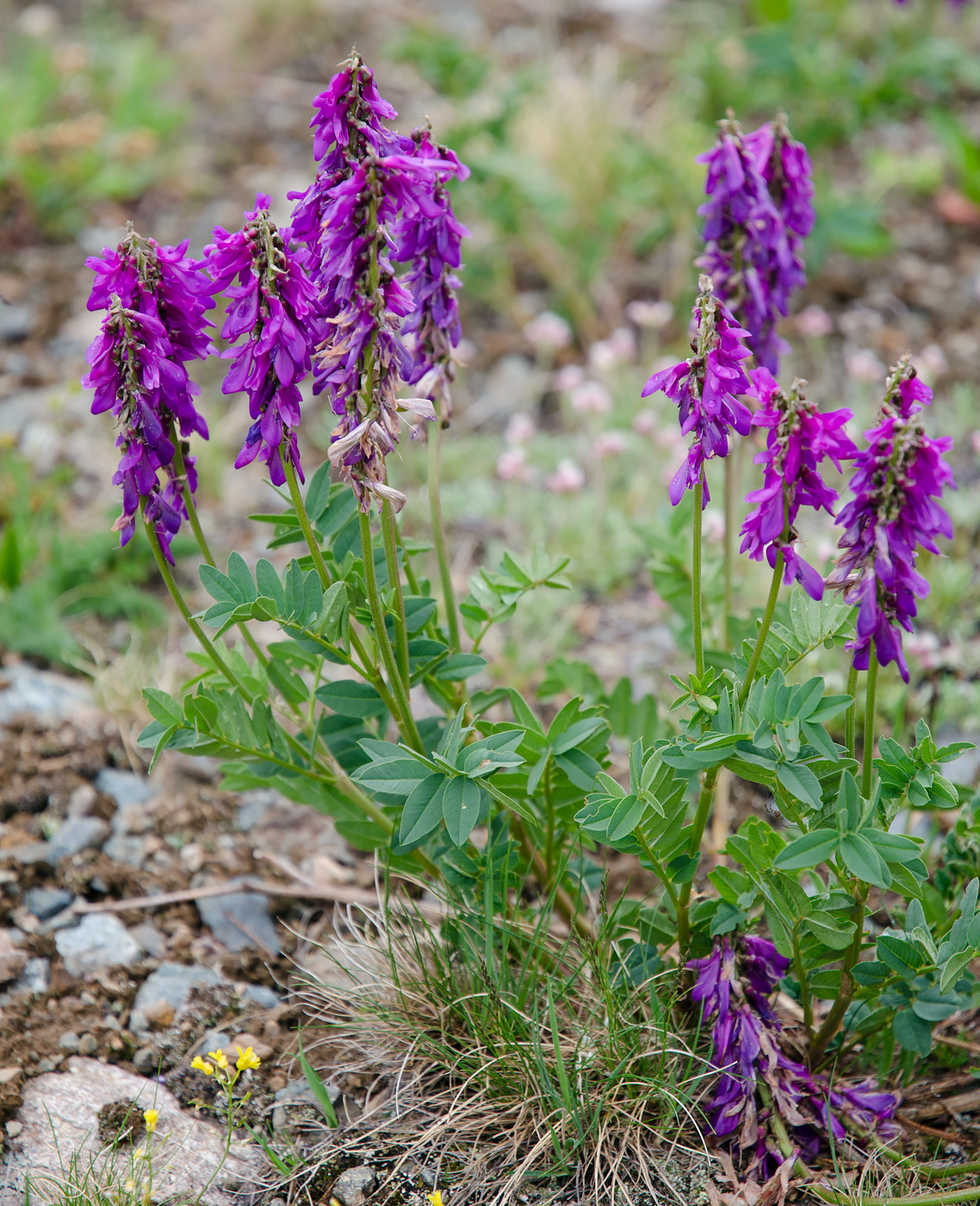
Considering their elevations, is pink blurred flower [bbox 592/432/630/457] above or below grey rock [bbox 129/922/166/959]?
above

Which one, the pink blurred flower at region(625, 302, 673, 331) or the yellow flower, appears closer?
the yellow flower

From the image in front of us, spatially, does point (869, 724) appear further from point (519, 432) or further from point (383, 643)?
point (519, 432)

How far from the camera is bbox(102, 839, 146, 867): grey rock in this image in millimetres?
3168

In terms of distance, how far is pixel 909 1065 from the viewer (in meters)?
2.44

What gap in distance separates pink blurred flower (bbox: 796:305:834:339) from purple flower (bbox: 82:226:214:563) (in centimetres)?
345

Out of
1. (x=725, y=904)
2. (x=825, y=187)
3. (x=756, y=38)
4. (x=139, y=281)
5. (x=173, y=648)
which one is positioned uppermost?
(x=756, y=38)

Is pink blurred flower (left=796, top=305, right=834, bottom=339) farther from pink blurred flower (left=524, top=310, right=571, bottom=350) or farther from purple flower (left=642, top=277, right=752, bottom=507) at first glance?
purple flower (left=642, top=277, right=752, bottom=507)

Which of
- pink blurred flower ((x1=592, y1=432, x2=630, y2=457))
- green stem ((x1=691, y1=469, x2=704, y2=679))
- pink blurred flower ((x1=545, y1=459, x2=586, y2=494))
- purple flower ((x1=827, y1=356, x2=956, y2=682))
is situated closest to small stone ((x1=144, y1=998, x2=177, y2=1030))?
green stem ((x1=691, y1=469, x2=704, y2=679))

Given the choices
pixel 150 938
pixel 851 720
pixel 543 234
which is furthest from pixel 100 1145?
pixel 543 234

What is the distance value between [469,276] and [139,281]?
3.69 metres

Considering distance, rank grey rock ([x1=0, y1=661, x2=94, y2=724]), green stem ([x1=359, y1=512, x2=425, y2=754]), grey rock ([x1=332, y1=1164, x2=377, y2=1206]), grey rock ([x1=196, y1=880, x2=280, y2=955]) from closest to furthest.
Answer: green stem ([x1=359, y1=512, x2=425, y2=754]), grey rock ([x1=332, y1=1164, x2=377, y2=1206]), grey rock ([x1=196, y1=880, x2=280, y2=955]), grey rock ([x1=0, y1=661, x2=94, y2=724])

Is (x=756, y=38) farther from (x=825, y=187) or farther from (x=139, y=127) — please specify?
(x=139, y=127)

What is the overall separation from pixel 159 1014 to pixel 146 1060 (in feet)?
0.37

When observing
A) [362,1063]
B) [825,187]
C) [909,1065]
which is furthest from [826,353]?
[362,1063]
